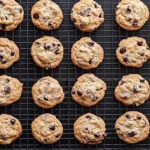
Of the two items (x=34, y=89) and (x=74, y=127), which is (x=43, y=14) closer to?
(x=34, y=89)

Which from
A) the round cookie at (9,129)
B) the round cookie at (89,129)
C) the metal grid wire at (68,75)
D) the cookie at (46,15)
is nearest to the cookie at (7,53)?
the metal grid wire at (68,75)

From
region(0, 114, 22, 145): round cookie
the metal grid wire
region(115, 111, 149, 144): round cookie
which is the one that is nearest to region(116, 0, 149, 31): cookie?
the metal grid wire

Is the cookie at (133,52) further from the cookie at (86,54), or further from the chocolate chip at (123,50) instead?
the cookie at (86,54)

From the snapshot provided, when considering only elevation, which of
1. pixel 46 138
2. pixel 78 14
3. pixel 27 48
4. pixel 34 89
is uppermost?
pixel 78 14

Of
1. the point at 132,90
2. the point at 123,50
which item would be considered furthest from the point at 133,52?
the point at 132,90

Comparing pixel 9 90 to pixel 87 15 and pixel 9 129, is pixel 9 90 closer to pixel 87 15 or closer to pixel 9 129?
pixel 9 129

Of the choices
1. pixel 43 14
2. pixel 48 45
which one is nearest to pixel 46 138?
pixel 48 45
